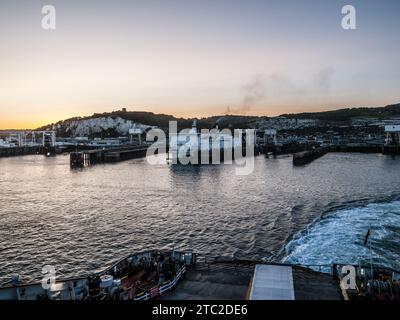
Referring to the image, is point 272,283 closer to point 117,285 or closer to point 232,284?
point 232,284

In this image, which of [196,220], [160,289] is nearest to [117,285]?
[160,289]

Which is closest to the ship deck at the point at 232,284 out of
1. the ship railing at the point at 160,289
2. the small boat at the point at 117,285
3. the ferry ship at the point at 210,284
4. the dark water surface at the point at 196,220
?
the ferry ship at the point at 210,284

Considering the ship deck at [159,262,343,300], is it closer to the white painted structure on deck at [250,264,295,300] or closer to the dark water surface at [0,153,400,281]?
the white painted structure on deck at [250,264,295,300]

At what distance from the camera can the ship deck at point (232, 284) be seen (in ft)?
50.7

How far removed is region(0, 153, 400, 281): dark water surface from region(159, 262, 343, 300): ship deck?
28.0 feet

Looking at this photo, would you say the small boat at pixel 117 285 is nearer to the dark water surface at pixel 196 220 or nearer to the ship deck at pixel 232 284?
the ship deck at pixel 232 284

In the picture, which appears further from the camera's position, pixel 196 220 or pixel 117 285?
pixel 196 220

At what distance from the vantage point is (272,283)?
15.9 meters

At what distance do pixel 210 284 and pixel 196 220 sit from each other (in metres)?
21.3

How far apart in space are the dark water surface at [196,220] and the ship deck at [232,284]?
8.52 metres

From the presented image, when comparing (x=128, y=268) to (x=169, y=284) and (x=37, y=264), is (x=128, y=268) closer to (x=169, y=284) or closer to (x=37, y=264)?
(x=169, y=284)

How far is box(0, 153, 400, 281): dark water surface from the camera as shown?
2775 cm

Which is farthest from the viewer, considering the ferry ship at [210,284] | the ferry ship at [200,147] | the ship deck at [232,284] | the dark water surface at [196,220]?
the ferry ship at [200,147]

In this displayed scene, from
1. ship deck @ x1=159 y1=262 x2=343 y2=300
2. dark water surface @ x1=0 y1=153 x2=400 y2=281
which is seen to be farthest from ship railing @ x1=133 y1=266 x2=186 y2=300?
dark water surface @ x1=0 y1=153 x2=400 y2=281
